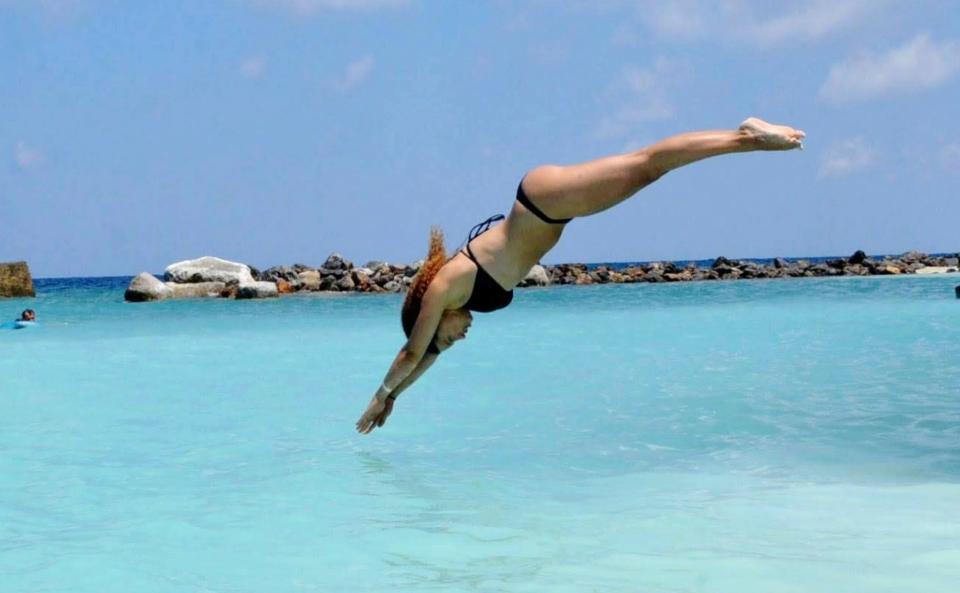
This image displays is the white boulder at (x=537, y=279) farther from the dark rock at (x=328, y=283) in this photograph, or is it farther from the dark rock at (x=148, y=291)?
the dark rock at (x=148, y=291)

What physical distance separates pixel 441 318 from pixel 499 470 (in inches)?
101

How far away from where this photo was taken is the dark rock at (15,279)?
158 feet

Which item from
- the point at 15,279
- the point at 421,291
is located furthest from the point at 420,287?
the point at 15,279

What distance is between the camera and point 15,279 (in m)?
48.3

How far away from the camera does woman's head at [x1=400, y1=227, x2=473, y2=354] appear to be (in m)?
7.14

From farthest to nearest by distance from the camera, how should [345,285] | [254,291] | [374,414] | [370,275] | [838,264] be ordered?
1. [838,264]
2. [370,275]
3. [345,285]
4. [254,291]
5. [374,414]

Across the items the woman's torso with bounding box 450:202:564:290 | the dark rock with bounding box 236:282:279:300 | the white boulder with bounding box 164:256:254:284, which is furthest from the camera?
the white boulder with bounding box 164:256:254:284

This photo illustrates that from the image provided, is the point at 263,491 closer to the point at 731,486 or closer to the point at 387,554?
the point at 387,554

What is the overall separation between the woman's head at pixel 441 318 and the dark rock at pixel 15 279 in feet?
148

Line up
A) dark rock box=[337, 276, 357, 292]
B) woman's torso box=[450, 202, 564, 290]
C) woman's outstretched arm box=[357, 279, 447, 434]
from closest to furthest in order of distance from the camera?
woman's torso box=[450, 202, 564, 290]
woman's outstretched arm box=[357, 279, 447, 434]
dark rock box=[337, 276, 357, 292]

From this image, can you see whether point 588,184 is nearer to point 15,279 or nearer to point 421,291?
point 421,291

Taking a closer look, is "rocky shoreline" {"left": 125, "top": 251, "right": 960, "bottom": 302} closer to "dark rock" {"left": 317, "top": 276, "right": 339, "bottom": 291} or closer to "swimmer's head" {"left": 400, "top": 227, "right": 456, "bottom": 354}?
"dark rock" {"left": 317, "top": 276, "right": 339, "bottom": 291}

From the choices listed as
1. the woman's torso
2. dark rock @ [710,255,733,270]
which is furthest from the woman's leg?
dark rock @ [710,255,733,270]

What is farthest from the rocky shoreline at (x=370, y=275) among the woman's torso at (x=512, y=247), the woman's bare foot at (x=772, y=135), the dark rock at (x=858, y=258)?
the woman's bare foot at (x=772, y=135)
